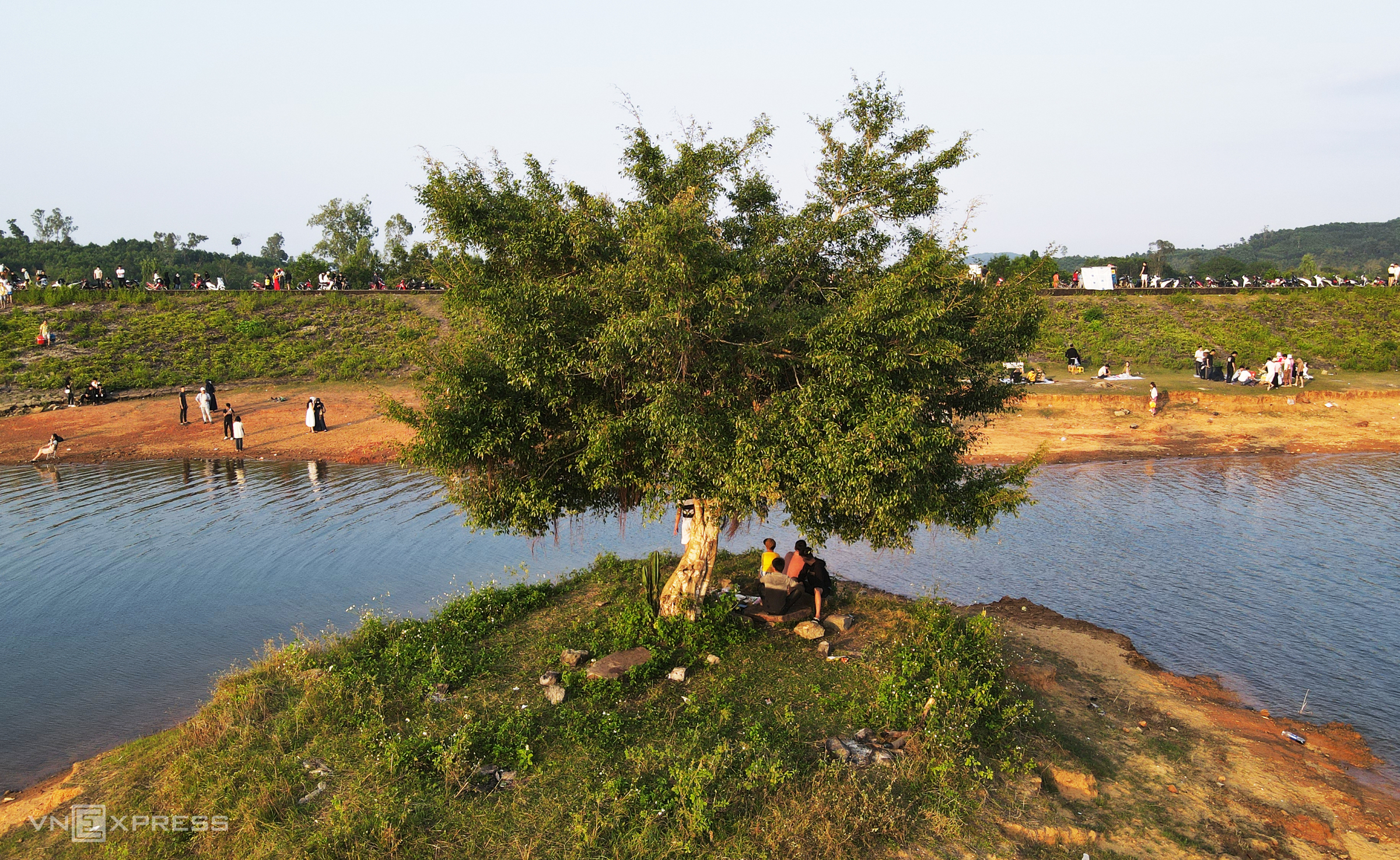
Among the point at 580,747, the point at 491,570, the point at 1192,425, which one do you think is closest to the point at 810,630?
the point at 580,747

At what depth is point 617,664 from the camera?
11.0 metres

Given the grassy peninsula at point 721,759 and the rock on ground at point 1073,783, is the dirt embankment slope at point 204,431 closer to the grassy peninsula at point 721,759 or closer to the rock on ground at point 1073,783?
the grassy peninsula at point 721,759

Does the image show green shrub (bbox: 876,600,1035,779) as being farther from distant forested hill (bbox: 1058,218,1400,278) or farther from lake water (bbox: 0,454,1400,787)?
distant forested hill (bbox: 1058,218,1400,278)

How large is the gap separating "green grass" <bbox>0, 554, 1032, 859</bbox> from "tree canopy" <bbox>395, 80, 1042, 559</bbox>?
6.97ft

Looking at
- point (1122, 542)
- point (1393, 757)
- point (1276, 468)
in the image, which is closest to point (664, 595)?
point (1393, 757)

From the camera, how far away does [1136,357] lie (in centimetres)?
4244

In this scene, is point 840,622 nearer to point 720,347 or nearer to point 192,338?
point 720,347

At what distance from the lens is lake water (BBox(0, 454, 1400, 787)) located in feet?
41.4

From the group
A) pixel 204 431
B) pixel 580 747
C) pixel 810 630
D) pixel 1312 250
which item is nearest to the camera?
pixel 580 747

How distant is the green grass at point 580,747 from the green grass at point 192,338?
28.4 metres

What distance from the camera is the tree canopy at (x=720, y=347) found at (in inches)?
383

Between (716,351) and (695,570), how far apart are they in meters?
3.95

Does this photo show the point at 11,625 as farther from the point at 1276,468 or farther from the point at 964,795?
the point at 1276,468

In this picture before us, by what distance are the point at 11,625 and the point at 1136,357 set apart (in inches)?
1869
